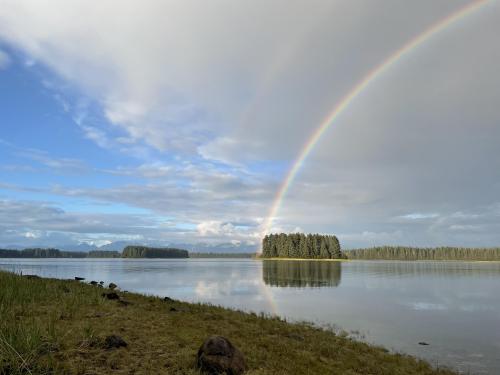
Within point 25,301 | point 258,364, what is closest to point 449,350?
point 258,364

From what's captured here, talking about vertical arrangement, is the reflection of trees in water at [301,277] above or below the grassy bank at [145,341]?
below

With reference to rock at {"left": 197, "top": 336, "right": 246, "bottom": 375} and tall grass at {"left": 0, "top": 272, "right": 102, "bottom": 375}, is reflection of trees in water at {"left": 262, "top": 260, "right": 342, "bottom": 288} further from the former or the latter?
rock at {"left": 197, "top": 336, "right": 246, "bottom": 375}

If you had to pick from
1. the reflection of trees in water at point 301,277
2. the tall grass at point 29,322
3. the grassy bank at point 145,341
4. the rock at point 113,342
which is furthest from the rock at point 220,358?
the reflection of trees in water at point 301,277

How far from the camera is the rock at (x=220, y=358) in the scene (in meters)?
11.4

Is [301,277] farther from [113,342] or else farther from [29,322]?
[113,342]

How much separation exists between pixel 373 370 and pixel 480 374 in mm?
6414

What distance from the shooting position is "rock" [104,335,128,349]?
12656 mm

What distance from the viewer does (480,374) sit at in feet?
60.8

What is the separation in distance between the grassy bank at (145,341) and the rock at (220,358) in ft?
→ 1.31

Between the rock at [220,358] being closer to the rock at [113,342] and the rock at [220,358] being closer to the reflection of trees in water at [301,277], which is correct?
the rock at [113,342]

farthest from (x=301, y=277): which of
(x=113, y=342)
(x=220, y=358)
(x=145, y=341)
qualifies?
(x=220, y=358)

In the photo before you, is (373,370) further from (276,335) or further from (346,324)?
(346,324)

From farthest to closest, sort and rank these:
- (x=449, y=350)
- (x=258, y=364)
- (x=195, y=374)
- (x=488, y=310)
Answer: (x=488, y=310), (x=449, y=350), (x=258, y=364), (x=195, y=374)

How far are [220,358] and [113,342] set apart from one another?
12.2ft
